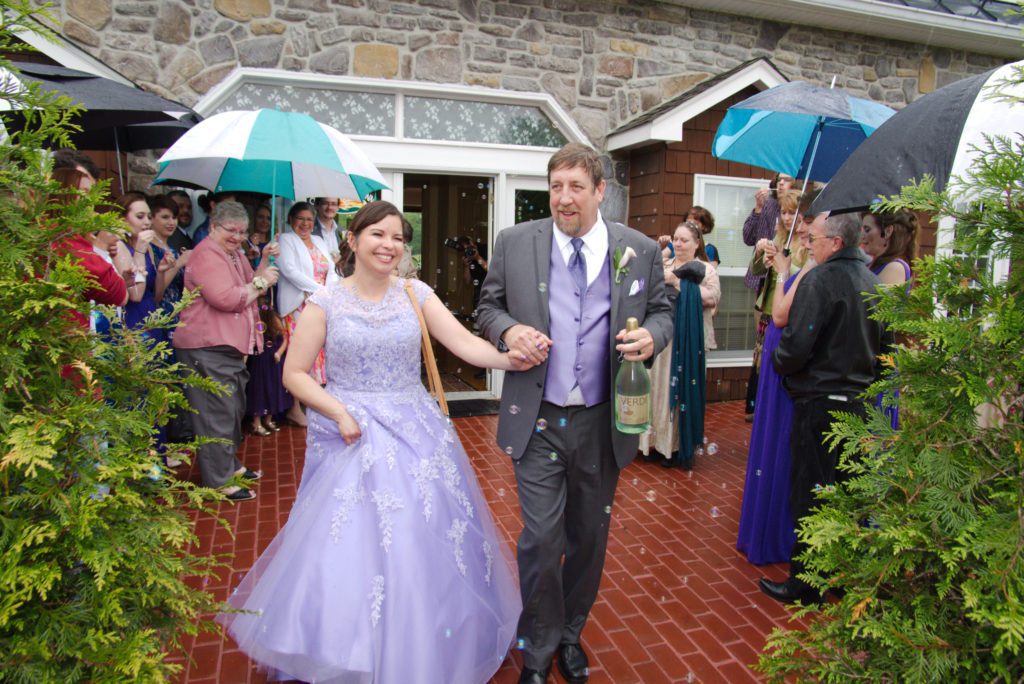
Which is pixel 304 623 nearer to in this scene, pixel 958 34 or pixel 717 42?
pixel 717 42

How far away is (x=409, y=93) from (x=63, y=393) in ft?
21.5

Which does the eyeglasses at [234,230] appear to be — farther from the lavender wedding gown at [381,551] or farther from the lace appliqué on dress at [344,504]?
the lace appliqué on dress at [344,504]

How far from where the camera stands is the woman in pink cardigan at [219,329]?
482 centimetres

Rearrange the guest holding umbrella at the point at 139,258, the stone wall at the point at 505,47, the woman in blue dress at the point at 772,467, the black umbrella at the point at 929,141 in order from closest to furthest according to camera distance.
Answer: the black umbrella at the point at 929,141
the woman in blue dress at the point at 772,467
the guest holding umbrella at the point at 139,258
the stone wall at the point at 505,47

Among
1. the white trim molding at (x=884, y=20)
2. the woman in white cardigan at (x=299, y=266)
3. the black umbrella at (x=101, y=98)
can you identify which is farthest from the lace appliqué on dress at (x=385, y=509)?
the white trim molding at (x=884, y=20)

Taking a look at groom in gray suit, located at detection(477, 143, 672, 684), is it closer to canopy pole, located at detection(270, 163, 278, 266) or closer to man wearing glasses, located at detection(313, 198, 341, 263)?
canopy pole, located at detection(270, 163, 278, 266)

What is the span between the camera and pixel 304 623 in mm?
2666

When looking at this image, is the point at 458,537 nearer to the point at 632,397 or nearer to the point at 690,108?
the point at 632,397

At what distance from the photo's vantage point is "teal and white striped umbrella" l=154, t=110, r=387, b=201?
15.1ft

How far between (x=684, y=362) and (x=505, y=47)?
436cm

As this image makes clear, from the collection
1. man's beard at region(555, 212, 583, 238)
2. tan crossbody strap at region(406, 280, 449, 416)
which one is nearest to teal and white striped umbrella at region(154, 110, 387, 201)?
tan crossbody strap at region(406, 280, 449, 416)

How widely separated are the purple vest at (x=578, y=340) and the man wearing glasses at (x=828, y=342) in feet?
4.23

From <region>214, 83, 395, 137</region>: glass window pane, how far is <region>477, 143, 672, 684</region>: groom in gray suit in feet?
16.8

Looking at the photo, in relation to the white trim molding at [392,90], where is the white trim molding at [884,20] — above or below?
above
